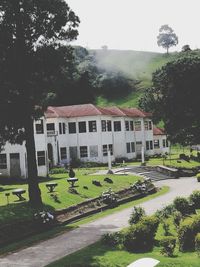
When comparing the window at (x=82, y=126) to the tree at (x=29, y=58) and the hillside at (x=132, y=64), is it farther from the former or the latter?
the hillside at (x=132, y=64)

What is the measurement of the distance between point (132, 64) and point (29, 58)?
403 ft

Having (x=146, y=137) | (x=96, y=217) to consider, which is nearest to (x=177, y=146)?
(x=146, y=137)

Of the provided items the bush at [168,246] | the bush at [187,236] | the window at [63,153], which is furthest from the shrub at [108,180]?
the window at [63,153]

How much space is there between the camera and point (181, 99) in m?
61.0

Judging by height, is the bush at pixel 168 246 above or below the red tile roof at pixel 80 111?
below

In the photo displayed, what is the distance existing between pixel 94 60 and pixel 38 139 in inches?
3388

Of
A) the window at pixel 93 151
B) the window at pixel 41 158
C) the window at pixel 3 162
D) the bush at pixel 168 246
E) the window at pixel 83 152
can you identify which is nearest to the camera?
the bush at pixel 168 246

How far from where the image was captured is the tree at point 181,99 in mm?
60781

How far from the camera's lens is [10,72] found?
2622 cm

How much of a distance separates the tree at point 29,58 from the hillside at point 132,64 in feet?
293

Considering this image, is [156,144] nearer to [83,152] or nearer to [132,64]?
[83,152]

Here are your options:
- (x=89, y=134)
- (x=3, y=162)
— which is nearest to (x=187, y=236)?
→ (x=3, y=162)

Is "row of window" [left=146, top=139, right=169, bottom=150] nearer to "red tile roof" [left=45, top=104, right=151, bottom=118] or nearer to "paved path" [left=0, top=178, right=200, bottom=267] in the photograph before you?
"red tile roof" [left=45, top=104, right=151, bottom=118]

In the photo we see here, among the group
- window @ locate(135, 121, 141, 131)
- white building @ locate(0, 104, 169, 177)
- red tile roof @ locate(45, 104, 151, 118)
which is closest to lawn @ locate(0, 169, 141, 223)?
white building @ locate(0, 104, 169, 177)
